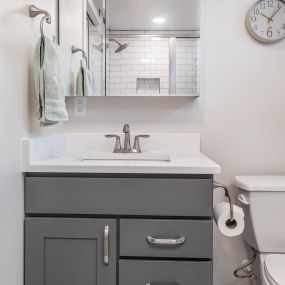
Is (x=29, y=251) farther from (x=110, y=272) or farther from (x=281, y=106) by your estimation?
(x=281, y=106)

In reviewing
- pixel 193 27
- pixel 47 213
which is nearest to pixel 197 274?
pixel 47 213

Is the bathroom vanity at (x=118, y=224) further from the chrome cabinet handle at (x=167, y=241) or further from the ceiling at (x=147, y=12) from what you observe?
the ceiling at (x=147, y=12)

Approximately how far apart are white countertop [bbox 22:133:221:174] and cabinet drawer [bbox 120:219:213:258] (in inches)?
7.4

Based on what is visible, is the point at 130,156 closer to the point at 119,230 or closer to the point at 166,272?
the point at 119,230

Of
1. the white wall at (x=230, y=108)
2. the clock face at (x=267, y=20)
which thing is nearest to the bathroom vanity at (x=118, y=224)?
the white wall at (x=230, y=108)

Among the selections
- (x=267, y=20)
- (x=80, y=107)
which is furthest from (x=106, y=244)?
(x=267, y=20)

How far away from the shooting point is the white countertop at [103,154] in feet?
3.90

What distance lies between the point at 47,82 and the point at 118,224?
0.61 metres

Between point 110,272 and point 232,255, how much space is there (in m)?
0.82

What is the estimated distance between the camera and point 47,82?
1.28m

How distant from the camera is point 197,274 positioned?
118 centimetres

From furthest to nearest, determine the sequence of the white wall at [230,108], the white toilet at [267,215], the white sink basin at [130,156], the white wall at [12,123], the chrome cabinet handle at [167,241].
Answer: the white wall at [230,108] → the white sink basin at [130,156] → the white toilet at [267,215] → the chrome cabinet handle at [167,241] → the white wall at [12,123]

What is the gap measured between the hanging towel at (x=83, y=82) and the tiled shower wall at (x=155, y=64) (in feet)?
0.53

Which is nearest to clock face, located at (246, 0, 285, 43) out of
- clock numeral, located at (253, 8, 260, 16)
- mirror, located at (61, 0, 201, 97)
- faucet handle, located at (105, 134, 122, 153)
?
clock numeral, located at (253, 8, 260, 16)
